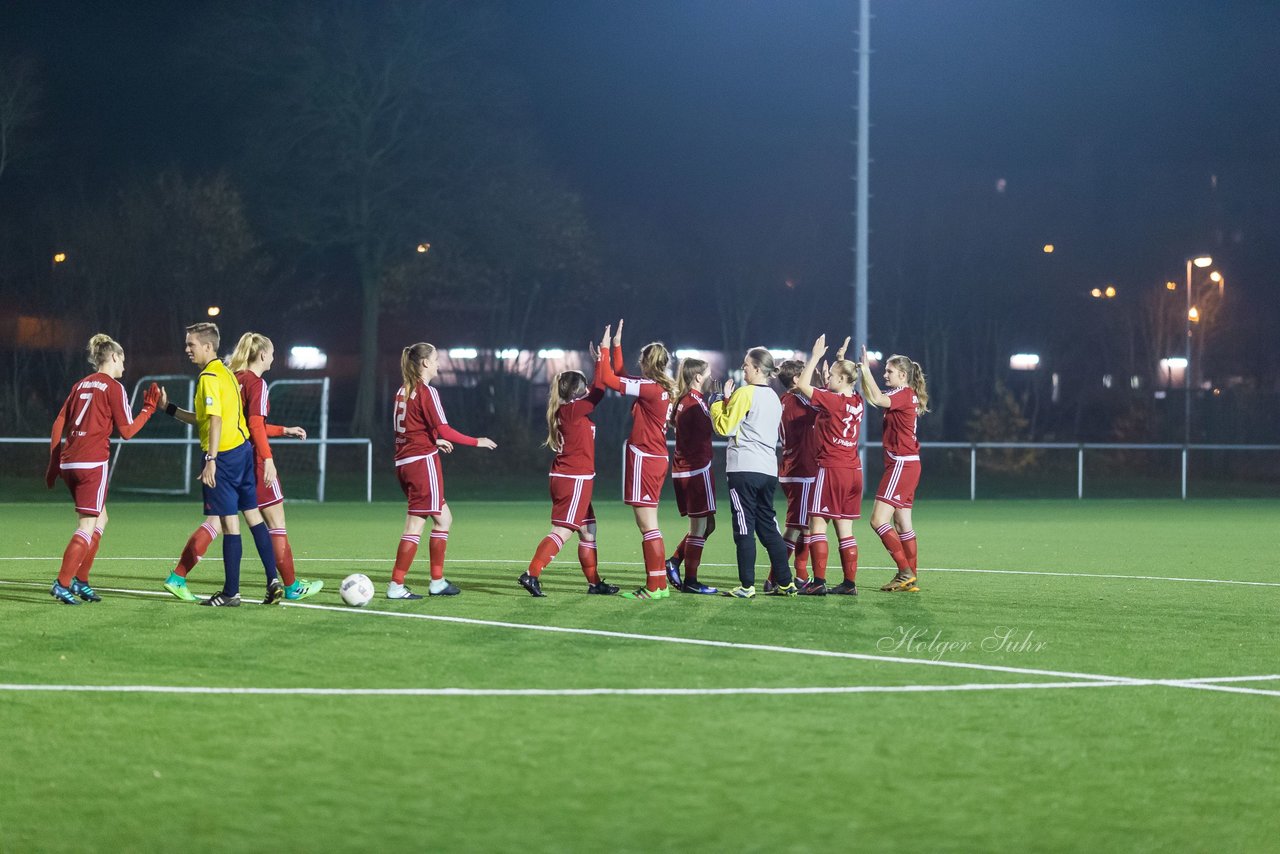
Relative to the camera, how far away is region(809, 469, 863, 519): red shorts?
11.1 meters

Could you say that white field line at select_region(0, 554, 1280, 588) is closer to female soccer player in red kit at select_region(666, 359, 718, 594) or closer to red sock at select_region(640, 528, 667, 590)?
female soccer player in red kit at select_region(666, 359, 718, 594)

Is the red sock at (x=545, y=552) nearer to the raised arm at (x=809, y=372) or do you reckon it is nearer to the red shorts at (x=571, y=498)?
the red shorts at (x=571, y=498)

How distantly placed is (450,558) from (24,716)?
8.27m

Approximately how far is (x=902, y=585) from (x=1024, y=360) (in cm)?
5156

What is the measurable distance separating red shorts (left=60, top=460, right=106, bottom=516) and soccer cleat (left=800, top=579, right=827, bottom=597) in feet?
16.5

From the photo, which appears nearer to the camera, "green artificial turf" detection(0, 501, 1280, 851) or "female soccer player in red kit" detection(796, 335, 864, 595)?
"green artificial turf" detection(0, 501, 1280, 851)

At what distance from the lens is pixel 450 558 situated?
14.5 metres

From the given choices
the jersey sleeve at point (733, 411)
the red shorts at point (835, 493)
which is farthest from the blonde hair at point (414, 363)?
the red shorts at point (835, 493)

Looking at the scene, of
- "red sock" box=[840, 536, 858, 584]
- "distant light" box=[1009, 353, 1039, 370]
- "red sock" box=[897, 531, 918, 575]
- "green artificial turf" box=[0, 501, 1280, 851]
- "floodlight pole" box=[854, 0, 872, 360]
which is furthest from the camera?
"distant light" box=[1009, 353, 1039, 370]

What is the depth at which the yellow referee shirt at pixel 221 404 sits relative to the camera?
986cm

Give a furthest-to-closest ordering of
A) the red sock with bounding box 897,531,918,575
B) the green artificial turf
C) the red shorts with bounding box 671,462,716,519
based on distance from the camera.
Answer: the red sock with bounding box 897,531,918,575 < the red shorts with bounding box 671,462,716,519 < the green artificial turf

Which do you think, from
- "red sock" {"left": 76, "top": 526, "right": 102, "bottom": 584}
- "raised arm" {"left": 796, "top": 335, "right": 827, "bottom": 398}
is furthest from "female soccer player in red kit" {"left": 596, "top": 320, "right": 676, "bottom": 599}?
"red sock" {"left": 76, "top": 526, "right": 102, "bottom": 584}

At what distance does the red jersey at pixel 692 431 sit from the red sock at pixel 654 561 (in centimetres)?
59

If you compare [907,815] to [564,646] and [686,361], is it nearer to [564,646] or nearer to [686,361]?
[564,646]
